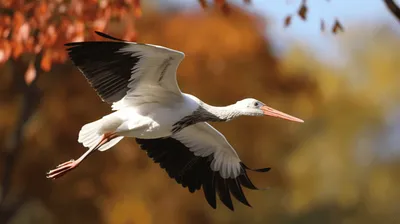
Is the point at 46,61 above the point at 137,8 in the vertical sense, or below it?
below

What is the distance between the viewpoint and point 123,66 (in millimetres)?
8258

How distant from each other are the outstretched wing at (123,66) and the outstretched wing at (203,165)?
3.81ft

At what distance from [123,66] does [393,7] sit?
2087 millimetres

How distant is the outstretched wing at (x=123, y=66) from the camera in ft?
26.4

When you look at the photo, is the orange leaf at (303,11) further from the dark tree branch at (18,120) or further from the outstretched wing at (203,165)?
the dark tree branch at (18,120)

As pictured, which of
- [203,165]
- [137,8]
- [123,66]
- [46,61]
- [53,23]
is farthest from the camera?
[53,23]

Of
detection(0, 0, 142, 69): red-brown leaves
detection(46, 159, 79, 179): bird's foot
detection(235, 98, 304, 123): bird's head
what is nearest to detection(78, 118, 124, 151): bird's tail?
detection(46, 159, 79, 179): bird's foot

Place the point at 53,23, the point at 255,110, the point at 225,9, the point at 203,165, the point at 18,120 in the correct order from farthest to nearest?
the point at 18,120, the point at 53,23, the point at 225,9, the point at 203,165, the point at 255,110

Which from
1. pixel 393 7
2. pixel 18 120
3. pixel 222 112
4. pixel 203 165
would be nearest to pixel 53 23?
pixel 203 165

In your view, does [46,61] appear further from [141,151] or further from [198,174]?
[141,151]

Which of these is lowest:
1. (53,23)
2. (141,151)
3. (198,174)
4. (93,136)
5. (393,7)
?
(141,151)

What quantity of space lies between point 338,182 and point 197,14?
11.5 meters

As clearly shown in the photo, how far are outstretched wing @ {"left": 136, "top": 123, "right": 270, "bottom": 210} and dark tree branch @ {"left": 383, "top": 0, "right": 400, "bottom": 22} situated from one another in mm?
1928

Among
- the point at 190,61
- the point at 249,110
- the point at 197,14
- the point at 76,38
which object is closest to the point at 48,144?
the point at 190,61
